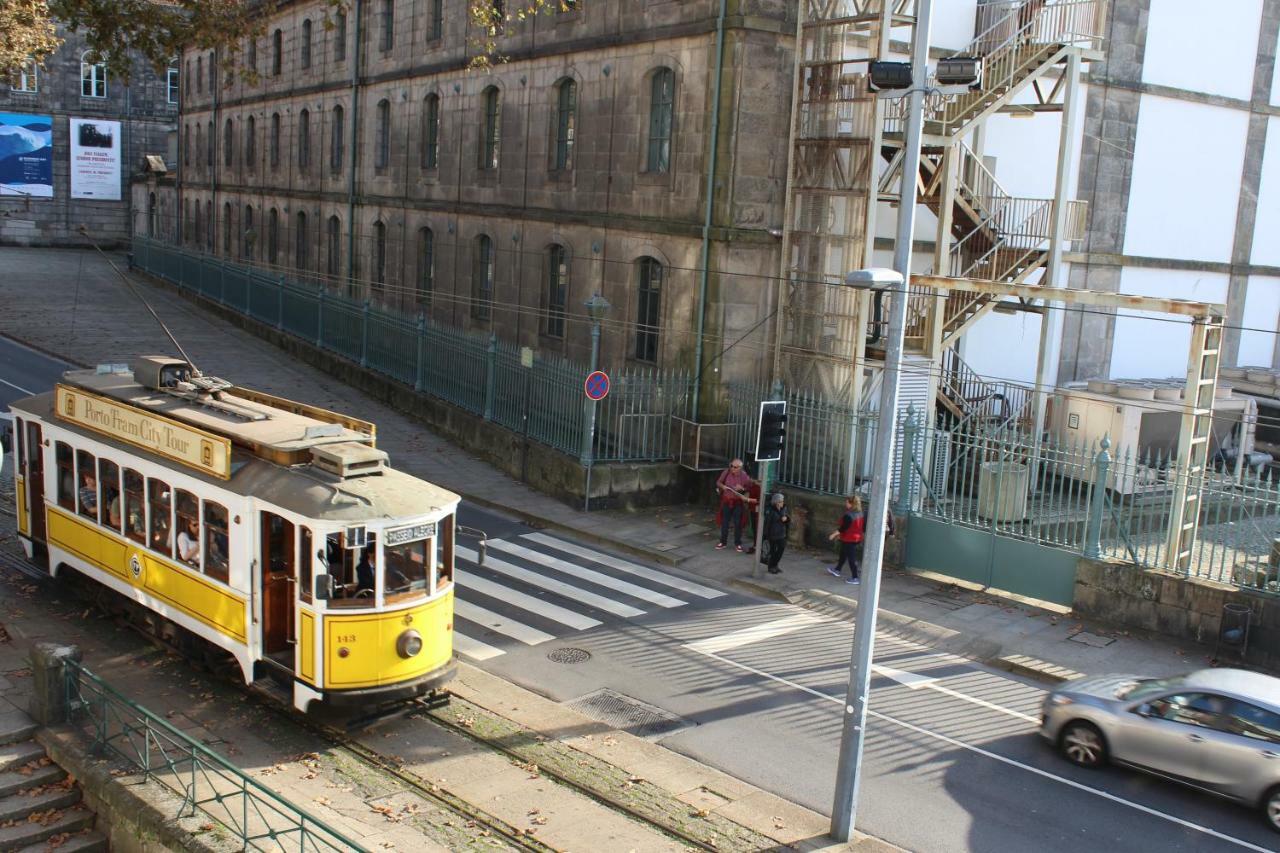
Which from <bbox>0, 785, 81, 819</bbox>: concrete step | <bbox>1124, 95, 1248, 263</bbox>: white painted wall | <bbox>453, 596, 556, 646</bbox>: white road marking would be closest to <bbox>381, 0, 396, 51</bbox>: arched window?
<bbox>1124, 95, 1248, 263</bbox>: white painted wall

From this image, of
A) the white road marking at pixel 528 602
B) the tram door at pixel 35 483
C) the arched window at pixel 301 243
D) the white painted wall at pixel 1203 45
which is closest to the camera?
the tram door at pixel 35 483

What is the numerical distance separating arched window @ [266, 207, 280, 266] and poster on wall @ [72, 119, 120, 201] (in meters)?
22.9

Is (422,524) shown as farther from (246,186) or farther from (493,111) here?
(246,186)

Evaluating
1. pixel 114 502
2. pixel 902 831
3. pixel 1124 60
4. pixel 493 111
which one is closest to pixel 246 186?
pixel 493 111

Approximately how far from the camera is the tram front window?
11867 mm

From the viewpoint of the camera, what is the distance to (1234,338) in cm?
3303

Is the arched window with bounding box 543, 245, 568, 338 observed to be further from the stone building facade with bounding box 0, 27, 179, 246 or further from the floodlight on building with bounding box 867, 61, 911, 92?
the stone building facade with bounding box 0, 27, 179, 246

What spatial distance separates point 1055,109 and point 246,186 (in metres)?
35.6

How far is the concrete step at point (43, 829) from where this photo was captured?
11000mm

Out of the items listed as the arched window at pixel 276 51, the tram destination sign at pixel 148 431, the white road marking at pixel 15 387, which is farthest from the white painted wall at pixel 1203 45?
the arched window at pixel 276 51

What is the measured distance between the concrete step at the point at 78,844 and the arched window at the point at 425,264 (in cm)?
2481

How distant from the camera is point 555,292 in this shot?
29.0 m

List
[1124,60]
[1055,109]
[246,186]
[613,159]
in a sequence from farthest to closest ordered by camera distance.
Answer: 1. [246,186]
2. [1124,60]
3. [613,159]
4. [1055,109]

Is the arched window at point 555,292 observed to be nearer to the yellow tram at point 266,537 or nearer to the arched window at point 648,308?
the arched window at point 648,308
